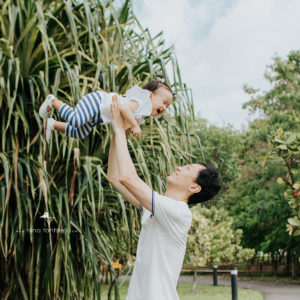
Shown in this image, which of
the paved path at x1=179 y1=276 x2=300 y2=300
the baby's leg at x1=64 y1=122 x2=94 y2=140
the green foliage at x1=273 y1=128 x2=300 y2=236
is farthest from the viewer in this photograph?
the paved path at x1=179 y1=276 x2=300 y2=300

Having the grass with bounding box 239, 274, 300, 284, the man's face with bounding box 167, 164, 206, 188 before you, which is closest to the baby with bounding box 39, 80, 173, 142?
the man's face with bounding box 167, 164, 206, 188

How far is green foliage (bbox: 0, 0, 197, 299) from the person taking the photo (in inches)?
158

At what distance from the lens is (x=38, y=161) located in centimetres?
407

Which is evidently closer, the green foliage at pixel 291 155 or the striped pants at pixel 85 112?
the striped pants at pixel 85 112

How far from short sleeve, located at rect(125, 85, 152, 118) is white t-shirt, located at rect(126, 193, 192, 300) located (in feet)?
1.71

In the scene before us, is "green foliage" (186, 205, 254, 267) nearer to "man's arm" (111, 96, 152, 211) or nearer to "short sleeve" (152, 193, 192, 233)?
"short sleeve" (152, 193, 192, 233)

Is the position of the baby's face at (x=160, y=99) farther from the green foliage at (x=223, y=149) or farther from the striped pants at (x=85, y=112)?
the green foliage at (x=223, y=149)

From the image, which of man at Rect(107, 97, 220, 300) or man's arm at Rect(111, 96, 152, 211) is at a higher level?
man's arm at Rect(111, 96, 152, 211)

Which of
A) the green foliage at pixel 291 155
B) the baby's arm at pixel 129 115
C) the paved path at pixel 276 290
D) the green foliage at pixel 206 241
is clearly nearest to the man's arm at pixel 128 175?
the baby's arm at pixel 129 115

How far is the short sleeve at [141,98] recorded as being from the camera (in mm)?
2340

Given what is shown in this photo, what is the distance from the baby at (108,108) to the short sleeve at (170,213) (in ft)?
1.16

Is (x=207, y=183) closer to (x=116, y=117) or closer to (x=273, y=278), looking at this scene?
(x=116, y=117)

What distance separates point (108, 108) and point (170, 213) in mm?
623

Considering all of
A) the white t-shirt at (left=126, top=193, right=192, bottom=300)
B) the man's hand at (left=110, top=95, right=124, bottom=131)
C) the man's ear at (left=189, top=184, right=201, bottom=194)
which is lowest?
the white t-shirt at (left=126, top=193, right=192, bottom=300)
